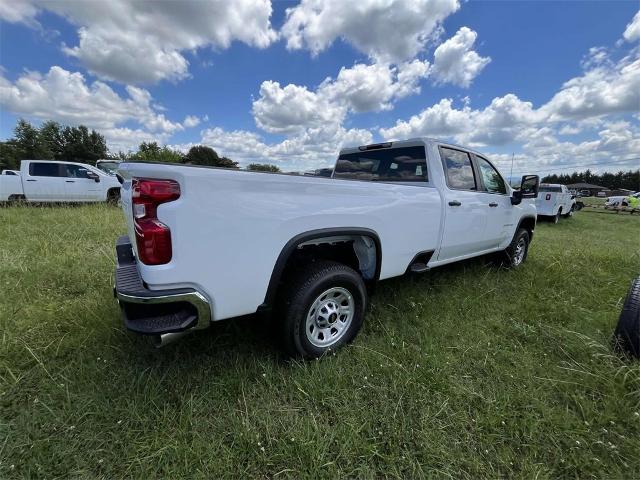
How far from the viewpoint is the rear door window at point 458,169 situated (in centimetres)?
355

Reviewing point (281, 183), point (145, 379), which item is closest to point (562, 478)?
point (281, 183)

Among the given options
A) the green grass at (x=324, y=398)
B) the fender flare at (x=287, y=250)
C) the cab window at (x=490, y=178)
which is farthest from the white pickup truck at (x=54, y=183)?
the cab window at (x=490, y=178)

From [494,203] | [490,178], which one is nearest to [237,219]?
[494,203]

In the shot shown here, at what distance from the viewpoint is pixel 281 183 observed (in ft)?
6.62

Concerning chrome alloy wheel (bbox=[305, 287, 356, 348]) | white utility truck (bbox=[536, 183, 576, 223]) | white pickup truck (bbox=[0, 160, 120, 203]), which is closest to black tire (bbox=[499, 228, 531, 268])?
chrome alloy wheel (bbox=[305, 287, 356, 348])

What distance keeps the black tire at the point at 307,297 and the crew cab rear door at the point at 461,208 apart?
148 cm

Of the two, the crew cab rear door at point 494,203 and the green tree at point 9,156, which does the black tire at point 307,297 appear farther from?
the green tree at point 9,156

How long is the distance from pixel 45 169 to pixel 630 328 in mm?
14172

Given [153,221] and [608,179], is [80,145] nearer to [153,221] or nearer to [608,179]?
[153,221]

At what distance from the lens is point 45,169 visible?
10.1 m

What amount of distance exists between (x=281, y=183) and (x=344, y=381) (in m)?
1.49

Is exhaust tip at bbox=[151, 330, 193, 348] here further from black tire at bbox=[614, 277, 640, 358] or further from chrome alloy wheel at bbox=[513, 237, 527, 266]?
chrome alloy wheel at bbox=[513, 237, 527, 266]

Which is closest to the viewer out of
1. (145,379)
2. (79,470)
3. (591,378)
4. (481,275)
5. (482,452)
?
(79,470)

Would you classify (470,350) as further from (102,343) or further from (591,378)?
(102,343)
